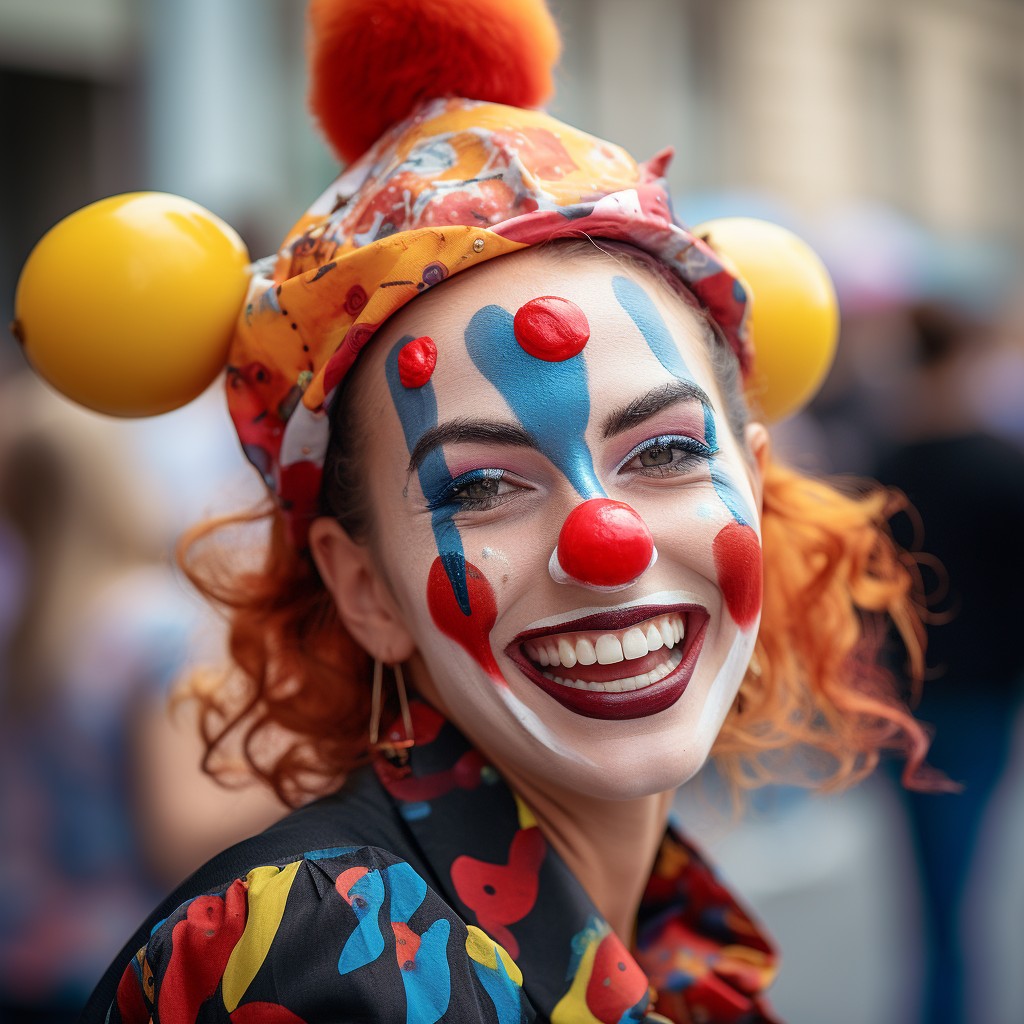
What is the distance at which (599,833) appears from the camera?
155 cm

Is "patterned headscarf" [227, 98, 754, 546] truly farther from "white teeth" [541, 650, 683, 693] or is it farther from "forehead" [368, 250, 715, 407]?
"white teeth" [541, 650, 683, 693]

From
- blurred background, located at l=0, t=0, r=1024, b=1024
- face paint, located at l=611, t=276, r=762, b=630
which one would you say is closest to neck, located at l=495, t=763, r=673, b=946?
face paint, located at l=611, t=276, r=762, b=630

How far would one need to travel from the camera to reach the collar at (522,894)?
1330 millimetres

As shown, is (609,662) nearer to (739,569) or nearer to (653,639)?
(653,639)

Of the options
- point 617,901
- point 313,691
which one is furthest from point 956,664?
point 313,691

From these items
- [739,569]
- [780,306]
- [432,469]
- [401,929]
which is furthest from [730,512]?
[401,929]

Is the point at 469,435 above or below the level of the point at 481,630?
above

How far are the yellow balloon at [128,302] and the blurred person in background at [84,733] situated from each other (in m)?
0.87

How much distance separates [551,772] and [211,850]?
1203mm

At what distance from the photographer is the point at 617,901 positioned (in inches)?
63.6

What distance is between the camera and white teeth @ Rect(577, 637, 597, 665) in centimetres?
133

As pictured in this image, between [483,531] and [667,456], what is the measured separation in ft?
0.92

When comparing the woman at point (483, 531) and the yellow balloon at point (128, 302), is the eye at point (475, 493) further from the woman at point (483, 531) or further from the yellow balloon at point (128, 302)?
the yellow balloon at point (128, 302)

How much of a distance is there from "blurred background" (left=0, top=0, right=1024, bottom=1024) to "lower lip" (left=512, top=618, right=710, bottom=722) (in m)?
0.94
